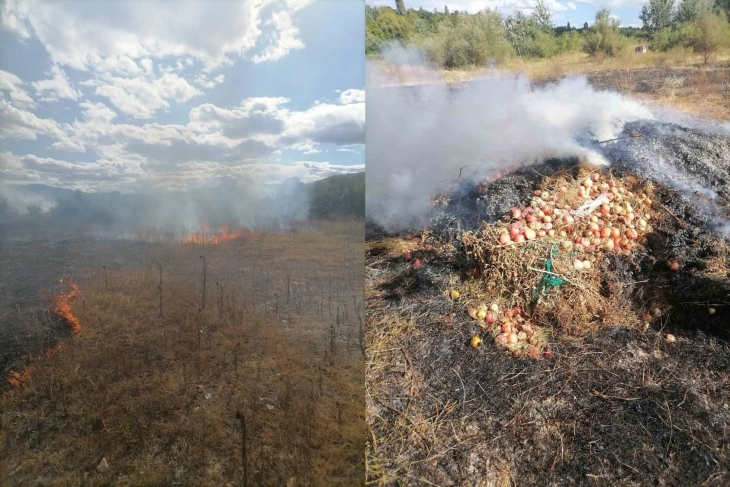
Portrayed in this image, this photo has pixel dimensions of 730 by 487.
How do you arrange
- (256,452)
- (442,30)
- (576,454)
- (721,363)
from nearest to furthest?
(576,454) < (256,452) < (721,363) < (442,30)

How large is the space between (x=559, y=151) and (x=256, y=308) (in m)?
3.73

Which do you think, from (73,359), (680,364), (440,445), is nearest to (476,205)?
(680,364)

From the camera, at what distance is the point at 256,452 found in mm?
2836

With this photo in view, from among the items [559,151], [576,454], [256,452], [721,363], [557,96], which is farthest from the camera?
[557,96]

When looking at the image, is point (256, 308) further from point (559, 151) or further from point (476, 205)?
point (559, 151)

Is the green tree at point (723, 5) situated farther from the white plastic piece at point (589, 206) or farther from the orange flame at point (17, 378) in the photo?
the orange flame at point (17, 378)

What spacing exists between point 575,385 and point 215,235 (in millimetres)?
2891

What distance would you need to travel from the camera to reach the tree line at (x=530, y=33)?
20.1ft

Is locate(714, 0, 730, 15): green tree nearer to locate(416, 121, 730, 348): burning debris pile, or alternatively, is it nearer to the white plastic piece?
locate(416, 121, 730, 348): burning debris pile

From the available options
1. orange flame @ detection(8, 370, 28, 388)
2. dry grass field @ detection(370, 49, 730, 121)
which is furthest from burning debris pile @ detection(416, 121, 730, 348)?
orange flame @ detection(8, 370, 28, 388)

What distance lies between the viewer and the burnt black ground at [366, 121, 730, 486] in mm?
2576

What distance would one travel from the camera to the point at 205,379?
Result: 3.23 meters

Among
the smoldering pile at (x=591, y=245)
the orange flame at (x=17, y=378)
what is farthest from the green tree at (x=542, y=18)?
the orange flame at (x=17, y=378)

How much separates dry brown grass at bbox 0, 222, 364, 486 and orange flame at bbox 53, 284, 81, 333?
4 centimetres
